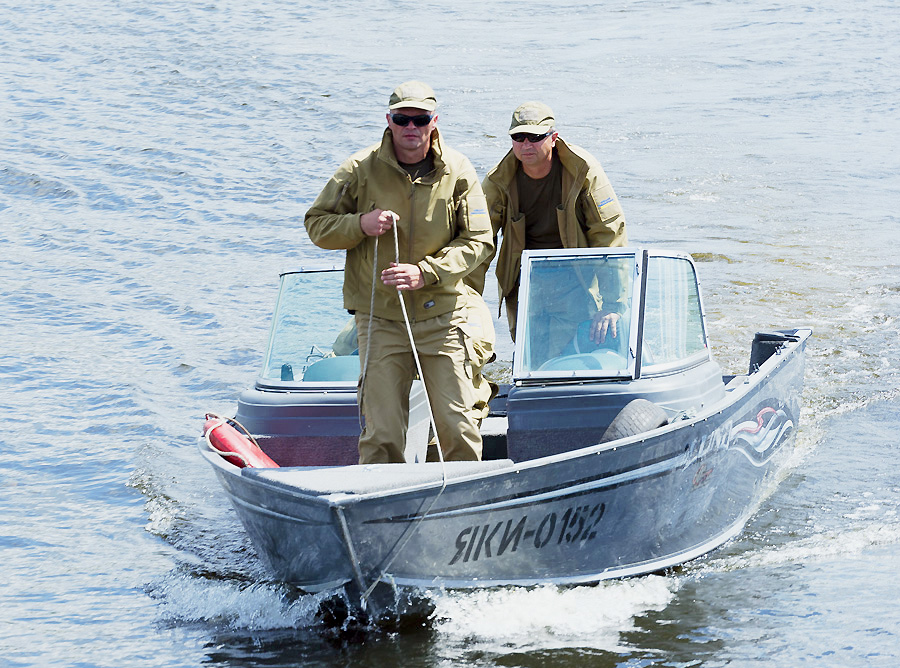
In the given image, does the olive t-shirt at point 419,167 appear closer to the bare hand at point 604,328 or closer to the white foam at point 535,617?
the bare hand at point 604,328

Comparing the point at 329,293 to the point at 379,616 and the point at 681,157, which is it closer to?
the point at 379,616

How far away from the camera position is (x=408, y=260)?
5625mm

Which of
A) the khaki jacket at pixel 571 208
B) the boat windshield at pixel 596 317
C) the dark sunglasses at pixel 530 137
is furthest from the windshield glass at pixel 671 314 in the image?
the dark sunglasses at pixel 530 137

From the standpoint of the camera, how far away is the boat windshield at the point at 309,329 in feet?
22.6

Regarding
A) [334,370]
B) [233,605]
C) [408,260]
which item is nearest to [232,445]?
[233,605]

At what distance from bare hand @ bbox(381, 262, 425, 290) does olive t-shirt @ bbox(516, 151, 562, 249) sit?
5.88ft

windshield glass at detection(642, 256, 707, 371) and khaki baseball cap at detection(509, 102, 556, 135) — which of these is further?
khaki baseball cap at detection(509, 102, 556, 135)

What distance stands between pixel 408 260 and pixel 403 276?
0.87ft

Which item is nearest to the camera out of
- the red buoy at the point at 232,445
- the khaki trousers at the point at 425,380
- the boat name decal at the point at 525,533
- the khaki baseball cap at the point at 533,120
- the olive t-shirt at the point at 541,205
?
the boat name decal at the point at 525,533

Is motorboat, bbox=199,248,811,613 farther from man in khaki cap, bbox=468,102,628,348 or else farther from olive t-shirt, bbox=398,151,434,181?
olive t-shirt, bbox=398,151,434,181

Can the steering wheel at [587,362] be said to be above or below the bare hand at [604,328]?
below

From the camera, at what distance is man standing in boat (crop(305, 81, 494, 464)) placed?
547 centimetres

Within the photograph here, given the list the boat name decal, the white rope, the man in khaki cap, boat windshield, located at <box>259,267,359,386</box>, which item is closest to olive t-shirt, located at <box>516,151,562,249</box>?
the man in khaki cap

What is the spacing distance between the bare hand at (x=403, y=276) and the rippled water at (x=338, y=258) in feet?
4.84
